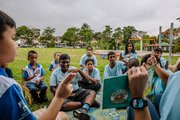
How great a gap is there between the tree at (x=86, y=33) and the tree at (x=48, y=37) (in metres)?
11.3

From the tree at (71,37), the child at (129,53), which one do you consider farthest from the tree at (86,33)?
the child at (129,53)

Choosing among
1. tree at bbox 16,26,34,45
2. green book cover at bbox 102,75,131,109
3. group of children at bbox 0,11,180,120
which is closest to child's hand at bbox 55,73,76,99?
group of children at bbox 0,11,180,120

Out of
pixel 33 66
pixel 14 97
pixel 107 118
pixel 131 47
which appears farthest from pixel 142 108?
pixel 131 47

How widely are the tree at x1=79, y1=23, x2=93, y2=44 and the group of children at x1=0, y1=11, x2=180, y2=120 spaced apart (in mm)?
57508

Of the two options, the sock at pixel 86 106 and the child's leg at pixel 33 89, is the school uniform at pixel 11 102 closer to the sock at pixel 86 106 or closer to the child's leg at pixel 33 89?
the sock at pixel 86 106

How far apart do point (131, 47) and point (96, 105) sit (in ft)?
10.4

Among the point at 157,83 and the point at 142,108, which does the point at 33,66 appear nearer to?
the point at 157,83

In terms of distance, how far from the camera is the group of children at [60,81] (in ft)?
3.37

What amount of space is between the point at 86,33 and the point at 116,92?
216ft

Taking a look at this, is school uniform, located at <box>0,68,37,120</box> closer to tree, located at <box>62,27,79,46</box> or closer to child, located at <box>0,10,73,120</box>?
child, located at <box>0,10,73,120</box>

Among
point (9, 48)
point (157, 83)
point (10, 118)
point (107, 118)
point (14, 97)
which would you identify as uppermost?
point (9, 48)

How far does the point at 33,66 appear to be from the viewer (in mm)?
5320

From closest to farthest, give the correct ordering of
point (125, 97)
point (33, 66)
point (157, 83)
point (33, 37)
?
point (125, 97)
point (157, 83)
point (33, 66)
point (33, 37)

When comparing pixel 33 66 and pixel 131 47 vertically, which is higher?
pixel 131 47
